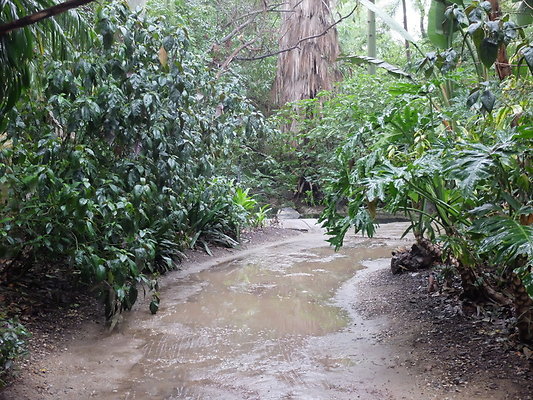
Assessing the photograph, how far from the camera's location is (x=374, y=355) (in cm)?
390

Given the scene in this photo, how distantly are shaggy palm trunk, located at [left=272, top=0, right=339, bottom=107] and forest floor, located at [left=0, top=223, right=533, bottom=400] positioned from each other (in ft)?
31.8

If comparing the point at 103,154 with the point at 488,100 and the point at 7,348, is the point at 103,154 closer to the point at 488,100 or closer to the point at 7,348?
the point at 7,348

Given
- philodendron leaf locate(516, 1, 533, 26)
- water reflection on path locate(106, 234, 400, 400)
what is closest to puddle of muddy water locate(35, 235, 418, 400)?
water reflection on path locate(106, 234, 400, 400)

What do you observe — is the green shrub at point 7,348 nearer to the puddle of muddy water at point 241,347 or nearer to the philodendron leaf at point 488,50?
the puddle of muddy water at point 241,347

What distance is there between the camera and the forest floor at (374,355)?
126 inches

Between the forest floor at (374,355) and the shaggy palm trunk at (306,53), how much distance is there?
9702 millimetres

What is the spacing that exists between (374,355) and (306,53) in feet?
37.5

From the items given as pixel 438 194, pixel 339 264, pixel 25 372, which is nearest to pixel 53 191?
pixel 25 372

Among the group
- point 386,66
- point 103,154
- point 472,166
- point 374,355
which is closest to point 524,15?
point 386,66

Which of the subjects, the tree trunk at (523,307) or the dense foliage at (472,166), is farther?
the tree trunk at (523,307)

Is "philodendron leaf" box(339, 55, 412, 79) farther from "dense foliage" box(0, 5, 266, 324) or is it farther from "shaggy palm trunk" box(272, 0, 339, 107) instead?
"shaggy palm trunk" box(272, 0, 339, 107)

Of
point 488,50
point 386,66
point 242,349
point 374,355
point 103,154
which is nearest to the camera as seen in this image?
point 488,50

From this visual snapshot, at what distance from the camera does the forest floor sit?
10.5ft

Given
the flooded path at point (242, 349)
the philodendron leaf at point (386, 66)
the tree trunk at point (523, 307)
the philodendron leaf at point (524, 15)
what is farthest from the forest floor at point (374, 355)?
the philodendron leaf at point (524, 15)
